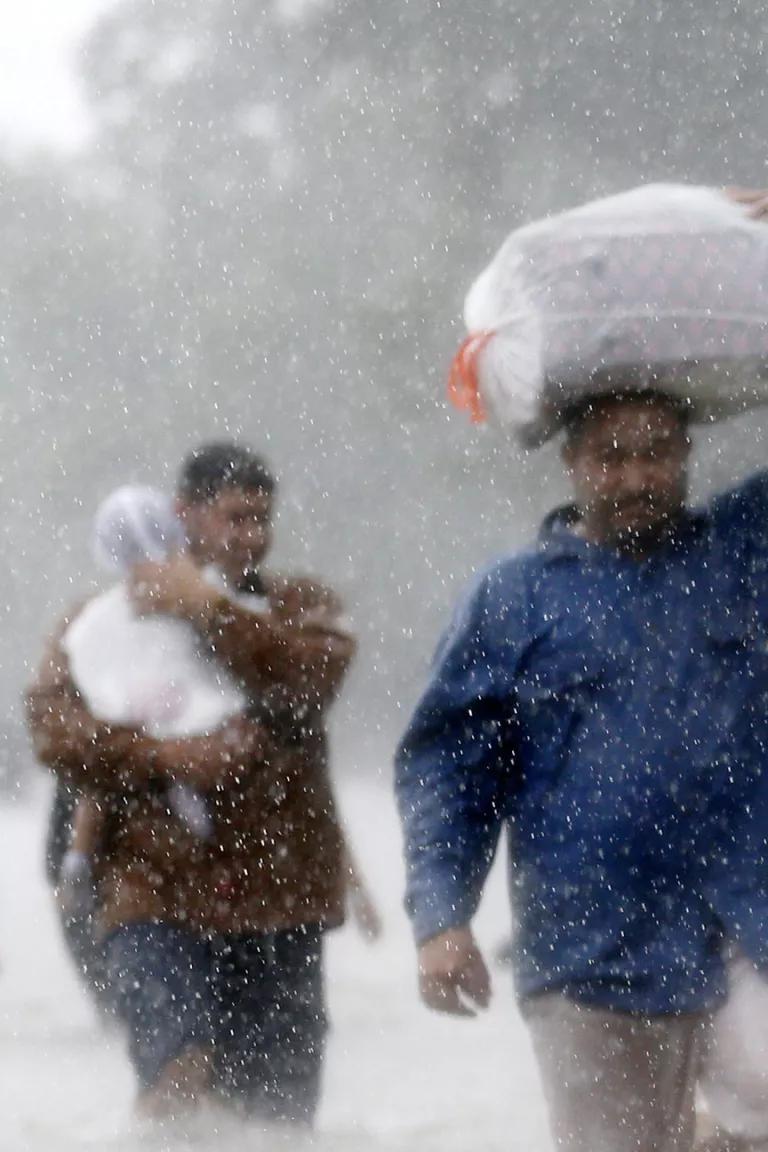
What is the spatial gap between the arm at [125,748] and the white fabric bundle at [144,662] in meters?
0.02

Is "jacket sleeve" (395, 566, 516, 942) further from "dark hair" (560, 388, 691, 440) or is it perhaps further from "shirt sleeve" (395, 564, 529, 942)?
"dark hair" (560, 388, 691, 440)

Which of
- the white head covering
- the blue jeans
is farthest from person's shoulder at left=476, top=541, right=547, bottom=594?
the blue jeans

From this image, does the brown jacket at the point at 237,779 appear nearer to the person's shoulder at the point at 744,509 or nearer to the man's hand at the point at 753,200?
the person's shoulder at the point at 744,509

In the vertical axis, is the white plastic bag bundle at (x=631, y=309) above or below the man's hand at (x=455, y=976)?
above

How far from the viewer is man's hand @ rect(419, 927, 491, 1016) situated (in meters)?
2.22

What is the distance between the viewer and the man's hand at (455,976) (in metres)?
2.22

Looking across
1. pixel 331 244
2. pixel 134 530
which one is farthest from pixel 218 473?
pixel 331 244

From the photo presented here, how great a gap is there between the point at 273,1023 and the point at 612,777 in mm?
1098

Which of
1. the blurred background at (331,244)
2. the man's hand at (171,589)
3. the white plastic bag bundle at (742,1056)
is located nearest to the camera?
the white plastic bag bundle at (742,1056)

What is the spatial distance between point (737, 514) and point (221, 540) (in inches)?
38.4

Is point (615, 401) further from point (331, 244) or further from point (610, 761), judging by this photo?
point (331, 244)

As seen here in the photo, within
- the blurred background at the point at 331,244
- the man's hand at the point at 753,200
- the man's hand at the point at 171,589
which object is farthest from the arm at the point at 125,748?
the blurred background at the point at 331,244

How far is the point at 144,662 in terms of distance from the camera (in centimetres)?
295

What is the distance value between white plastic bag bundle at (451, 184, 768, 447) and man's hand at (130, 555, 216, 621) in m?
0.71
